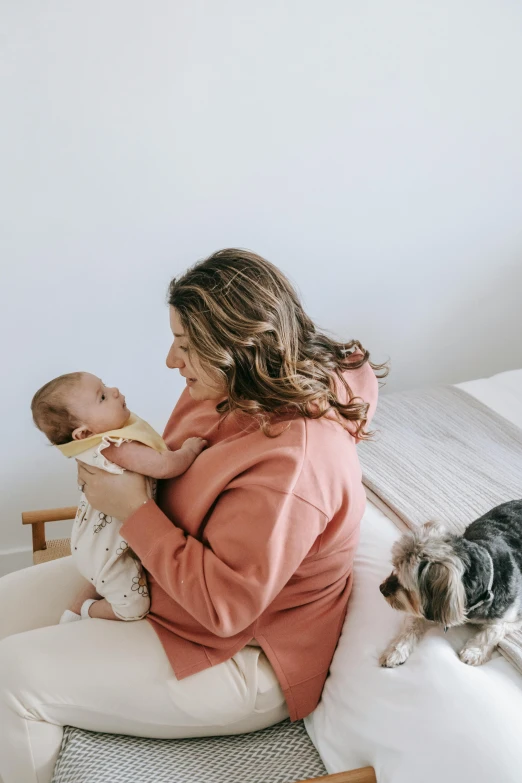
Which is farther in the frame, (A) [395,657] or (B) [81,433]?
(B) [81,433]

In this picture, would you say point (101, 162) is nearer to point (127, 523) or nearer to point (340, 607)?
point (127, 523)

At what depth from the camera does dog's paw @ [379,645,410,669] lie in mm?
1271

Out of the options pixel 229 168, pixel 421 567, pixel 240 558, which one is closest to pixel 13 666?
pixel 240 558

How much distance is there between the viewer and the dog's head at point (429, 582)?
3.96 ft

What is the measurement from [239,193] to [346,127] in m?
0.38

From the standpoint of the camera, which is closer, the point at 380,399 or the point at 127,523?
the point at 127,523

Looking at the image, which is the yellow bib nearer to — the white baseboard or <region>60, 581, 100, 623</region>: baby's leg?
<region>60, 581, 100, 623</region>: baby's leg

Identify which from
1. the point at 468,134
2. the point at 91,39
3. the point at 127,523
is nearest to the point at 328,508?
the point at 127,523

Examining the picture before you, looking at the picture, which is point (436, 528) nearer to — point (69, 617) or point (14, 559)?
point (69, 617)

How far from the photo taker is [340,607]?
141 centimetres

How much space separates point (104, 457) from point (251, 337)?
1.22 feet

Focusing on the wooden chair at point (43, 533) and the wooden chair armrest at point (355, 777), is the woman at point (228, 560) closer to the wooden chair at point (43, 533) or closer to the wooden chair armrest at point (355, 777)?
the wooden chair armrest at point (355, 777)

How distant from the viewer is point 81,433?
1441 mm

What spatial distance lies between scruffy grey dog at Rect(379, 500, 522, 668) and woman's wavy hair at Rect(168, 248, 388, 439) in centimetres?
28
